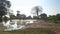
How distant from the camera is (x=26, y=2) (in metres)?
2.43

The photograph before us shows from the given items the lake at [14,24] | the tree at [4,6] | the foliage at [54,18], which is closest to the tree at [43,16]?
the foliage at [54,18]

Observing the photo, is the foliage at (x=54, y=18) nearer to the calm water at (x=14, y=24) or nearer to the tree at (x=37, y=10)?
the tree at (x=37, y=10)

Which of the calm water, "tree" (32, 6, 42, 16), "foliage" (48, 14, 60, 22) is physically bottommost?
the calm water

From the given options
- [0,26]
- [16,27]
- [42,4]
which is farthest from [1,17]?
[42,4]

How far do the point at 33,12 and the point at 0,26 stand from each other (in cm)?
60

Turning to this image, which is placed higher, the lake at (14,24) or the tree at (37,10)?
the tree at (37,10)

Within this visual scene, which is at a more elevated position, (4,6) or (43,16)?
(4,6)

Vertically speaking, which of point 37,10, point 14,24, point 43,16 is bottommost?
point 14,24

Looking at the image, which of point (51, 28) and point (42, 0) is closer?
point (51, 28)

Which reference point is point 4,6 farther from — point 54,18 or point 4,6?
point 54,18

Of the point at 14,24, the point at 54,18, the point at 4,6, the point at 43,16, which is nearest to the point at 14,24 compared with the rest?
the point at 14,24

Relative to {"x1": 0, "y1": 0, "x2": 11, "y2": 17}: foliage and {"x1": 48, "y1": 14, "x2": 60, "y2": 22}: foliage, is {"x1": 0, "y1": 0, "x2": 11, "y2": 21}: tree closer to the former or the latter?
{"x1": 0, "y1": 0, "x2": 11, "y2": 17}: foliage

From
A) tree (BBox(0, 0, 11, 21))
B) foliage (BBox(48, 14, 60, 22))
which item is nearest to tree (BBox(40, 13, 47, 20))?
foliage (BBox(48, 14, 60, 22))

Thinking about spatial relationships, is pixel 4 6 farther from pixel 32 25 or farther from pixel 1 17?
pixel 32 25
